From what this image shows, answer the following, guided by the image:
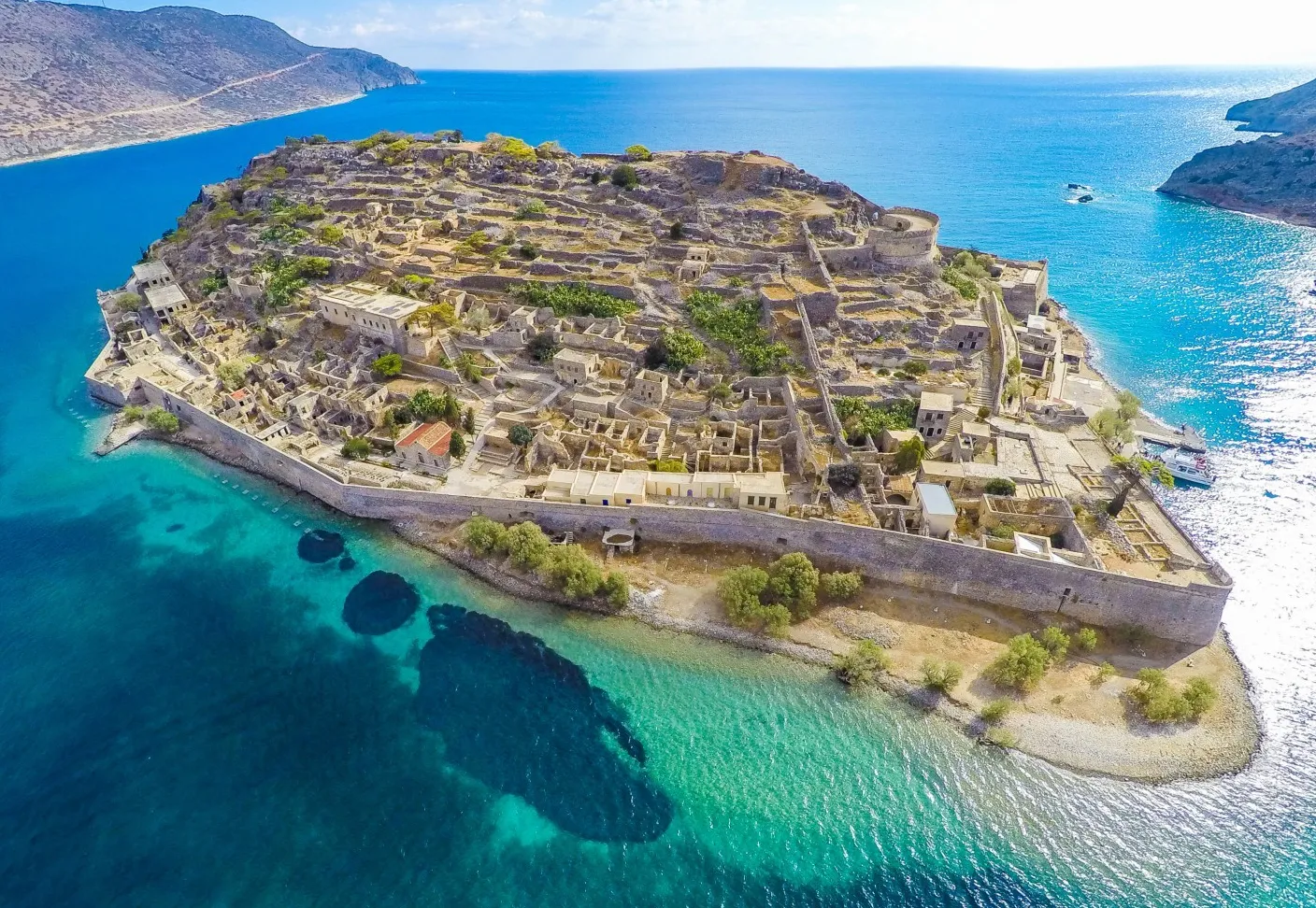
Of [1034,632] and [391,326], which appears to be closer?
[1034,632]

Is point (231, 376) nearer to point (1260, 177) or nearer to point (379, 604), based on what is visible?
point (379, 604)

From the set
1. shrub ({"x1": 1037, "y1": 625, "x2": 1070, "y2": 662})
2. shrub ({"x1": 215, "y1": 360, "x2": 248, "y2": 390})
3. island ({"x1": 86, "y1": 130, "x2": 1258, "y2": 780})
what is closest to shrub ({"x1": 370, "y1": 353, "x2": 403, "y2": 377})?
island ({"x1": 86, "y1": 130, "x2": 1258, "y2": 780})

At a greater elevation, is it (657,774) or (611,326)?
(611,326)

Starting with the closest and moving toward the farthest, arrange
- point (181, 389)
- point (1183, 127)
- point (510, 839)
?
point (510, 839) < point (181, 389) < point (1183, 127)

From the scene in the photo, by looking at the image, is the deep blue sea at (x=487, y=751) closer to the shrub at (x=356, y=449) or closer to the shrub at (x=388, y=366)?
the shrub at (x=356, y=449)

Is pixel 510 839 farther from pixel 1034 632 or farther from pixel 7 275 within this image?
pixel 7 275

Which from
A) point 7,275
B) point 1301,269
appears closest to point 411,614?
point 7,275

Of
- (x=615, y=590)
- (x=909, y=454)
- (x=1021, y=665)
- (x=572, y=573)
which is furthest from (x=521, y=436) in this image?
(x=1021, y=665)
